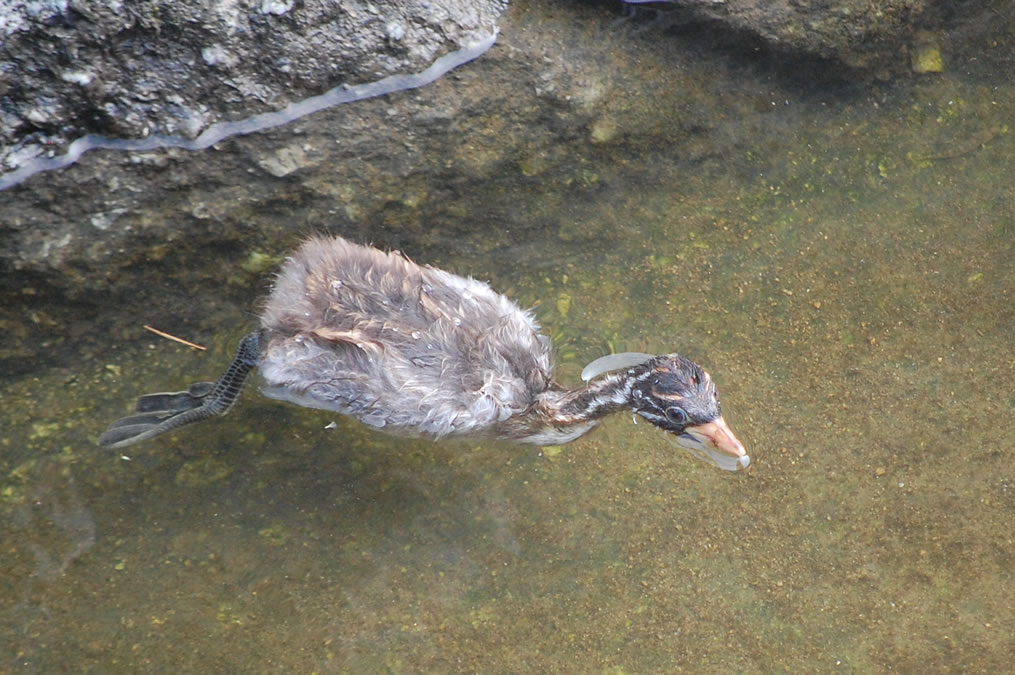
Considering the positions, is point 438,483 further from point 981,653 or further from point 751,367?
point 981,653

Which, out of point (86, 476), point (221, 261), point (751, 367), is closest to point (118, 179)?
point (221, 261)

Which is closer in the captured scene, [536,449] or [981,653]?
[981,653]

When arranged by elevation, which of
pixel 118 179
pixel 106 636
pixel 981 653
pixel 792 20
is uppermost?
pixel 792 20

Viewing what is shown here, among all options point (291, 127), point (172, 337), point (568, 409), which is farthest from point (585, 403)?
point (172, 337)

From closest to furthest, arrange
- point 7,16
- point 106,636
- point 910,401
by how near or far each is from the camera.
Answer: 1. point 7,16
2. point 106,636
3. point 910,401

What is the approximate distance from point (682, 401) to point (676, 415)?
6 cm

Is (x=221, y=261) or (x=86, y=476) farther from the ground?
(x=221, y=261)

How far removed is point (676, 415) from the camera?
3291 mm

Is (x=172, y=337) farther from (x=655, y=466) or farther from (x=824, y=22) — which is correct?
(x=824, y=22)

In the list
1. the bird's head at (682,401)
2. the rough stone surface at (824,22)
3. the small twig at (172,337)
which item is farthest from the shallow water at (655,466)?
the bird's head at (682,401)

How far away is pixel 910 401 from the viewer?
12.3 feet

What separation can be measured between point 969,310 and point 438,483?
7.45ft

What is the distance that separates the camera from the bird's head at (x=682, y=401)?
3260 millimetres

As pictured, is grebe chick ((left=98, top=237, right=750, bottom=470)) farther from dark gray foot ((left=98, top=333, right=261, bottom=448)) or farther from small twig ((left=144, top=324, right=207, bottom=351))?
small twig ((left=144, top=324, right=207, bottom=351))
